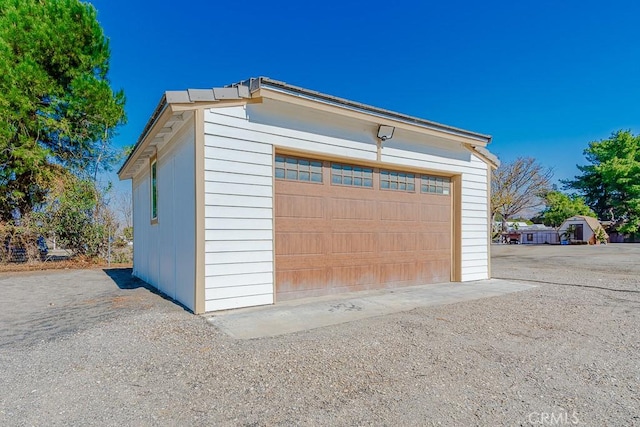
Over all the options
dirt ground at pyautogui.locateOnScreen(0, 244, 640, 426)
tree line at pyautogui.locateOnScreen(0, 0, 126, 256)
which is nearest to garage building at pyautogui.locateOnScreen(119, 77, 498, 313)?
dirt ground at pyautogui.locateOnScreen(0, 244, 640, 426)

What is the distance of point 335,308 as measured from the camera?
493cm

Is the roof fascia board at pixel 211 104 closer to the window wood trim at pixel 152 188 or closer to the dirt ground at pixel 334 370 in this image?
the dirt ground at pixel 334 370

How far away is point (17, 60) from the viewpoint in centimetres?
1025

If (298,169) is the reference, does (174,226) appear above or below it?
below

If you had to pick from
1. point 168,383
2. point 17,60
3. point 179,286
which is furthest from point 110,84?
point 168,383

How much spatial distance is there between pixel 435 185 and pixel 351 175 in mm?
2245

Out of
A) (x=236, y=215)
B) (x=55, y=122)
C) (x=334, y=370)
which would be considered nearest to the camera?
(x=334, y=370)

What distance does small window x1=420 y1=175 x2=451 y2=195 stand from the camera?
718 cm

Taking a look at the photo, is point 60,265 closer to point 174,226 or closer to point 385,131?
point 174,226

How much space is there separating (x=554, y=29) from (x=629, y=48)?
3.29 metres

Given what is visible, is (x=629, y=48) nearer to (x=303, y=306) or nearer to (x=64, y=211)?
(x=303, y=306)

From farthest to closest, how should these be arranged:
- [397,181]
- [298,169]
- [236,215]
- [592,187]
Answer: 1. [592,187]
2. [397,181]
3. [298,169]
4. [236,215]

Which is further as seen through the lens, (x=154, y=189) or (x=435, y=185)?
(x=435, y=185)

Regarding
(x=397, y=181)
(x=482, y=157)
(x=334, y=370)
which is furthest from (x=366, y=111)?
(x=334, y=370)
